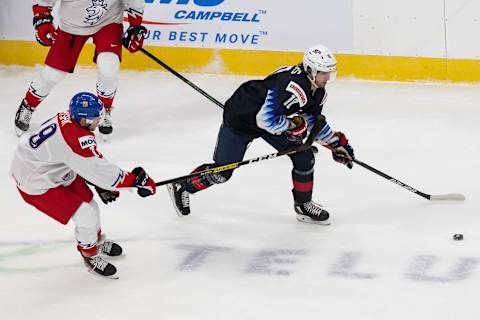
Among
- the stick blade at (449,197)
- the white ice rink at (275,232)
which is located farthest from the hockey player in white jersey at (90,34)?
the stick blade at (449,197)

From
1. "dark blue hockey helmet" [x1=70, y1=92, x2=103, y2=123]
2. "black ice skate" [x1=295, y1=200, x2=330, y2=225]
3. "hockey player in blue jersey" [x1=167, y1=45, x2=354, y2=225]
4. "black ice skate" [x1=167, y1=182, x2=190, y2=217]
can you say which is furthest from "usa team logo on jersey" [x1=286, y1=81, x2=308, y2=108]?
"dark blue hockey helmet" [x1=70, y1=92, x2=103, y2=123]

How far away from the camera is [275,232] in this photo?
4.64 metres

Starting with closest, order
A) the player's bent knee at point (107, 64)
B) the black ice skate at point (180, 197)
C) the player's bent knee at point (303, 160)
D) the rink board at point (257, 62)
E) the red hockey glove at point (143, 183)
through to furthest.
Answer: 1. the red hockey glove at point (143, 183)
2. the player's bent knee at point (303, 160)
3. the black ice skate at point (180, 197)
4. the player's bent knee at point (107, 64)
5. the rink board at point (257, 62)

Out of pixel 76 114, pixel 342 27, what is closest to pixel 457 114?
pixel 342 27

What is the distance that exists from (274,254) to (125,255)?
0.61 metres

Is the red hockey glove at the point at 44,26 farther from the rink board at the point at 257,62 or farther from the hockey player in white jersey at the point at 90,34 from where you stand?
the rink board at the point at 257,62

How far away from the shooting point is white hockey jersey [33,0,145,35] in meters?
5.62

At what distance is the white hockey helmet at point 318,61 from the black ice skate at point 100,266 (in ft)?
3.73

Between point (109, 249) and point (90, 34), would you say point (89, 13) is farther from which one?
point (109, 249)

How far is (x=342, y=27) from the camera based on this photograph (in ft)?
21.1

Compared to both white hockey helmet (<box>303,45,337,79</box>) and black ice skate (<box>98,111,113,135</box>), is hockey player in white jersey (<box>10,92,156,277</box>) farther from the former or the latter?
black ice skate (<box>98,111,113,135</box>)

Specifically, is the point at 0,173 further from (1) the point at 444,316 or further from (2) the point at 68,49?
(1) the point at 444,316

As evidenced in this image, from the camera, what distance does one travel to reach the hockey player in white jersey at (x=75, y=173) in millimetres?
3910

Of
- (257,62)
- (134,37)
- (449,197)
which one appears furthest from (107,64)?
(449,197)
